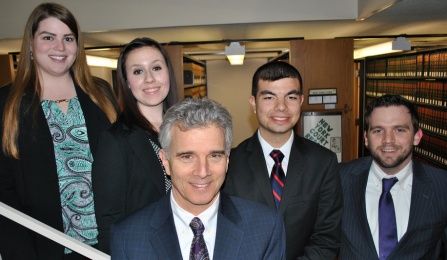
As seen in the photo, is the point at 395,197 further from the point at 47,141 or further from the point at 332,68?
the point at 332,68

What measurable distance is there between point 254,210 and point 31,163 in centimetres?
106

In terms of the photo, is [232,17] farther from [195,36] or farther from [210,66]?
[210,66]

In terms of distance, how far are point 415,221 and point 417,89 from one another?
4.57 meters

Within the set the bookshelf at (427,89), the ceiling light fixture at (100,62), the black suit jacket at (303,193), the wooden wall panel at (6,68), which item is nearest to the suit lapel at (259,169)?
the black suit jacket at (303,193)

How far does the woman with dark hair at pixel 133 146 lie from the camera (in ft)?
5.13

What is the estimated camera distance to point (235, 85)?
446 inches

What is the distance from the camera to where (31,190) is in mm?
1672

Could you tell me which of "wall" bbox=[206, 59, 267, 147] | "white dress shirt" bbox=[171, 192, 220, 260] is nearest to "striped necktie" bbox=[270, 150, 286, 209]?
"white dress shirt" bbox=[171, 192, 220, 260]

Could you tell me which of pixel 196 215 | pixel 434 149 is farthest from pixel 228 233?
pixel 434 149

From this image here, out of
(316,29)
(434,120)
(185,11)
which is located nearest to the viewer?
(185,11)

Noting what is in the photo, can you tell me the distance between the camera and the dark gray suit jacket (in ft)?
4.08

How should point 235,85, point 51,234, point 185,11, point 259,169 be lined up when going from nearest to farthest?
point 51,234
point 259,169
point 185,11
point 235,85

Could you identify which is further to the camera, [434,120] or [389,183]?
[434,120]

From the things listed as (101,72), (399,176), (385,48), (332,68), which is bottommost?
(399,176)
